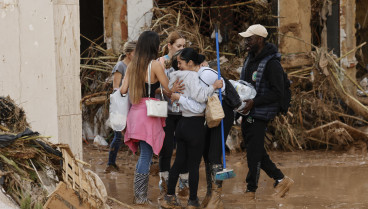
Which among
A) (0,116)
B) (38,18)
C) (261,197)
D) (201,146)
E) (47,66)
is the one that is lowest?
(261,197)

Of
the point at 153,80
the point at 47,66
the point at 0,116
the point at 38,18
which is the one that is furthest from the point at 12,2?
the point at 153,80

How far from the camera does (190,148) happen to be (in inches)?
238

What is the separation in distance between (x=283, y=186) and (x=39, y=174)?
2.84m

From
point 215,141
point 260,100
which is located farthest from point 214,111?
point 260,100

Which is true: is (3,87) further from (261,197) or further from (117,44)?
(117,44)

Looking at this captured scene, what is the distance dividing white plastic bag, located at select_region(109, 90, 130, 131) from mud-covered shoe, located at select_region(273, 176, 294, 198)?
1.78 m

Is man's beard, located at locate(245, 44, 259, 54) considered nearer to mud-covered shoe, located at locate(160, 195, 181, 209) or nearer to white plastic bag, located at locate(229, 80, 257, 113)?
white plastic bag, located at locate(229, 80, 257, 113)

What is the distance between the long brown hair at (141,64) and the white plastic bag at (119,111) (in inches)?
5.5

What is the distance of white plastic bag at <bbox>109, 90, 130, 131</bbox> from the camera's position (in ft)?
20.7

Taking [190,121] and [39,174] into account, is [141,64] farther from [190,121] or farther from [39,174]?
[39,174]

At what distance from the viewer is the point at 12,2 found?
5.66 metres

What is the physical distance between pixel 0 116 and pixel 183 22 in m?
5.47

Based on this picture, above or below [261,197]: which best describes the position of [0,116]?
above

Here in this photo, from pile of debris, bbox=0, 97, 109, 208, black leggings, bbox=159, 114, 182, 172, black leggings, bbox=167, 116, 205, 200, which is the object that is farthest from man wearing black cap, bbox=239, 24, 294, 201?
pile of debris, bbox=0, 97, 109, 208
